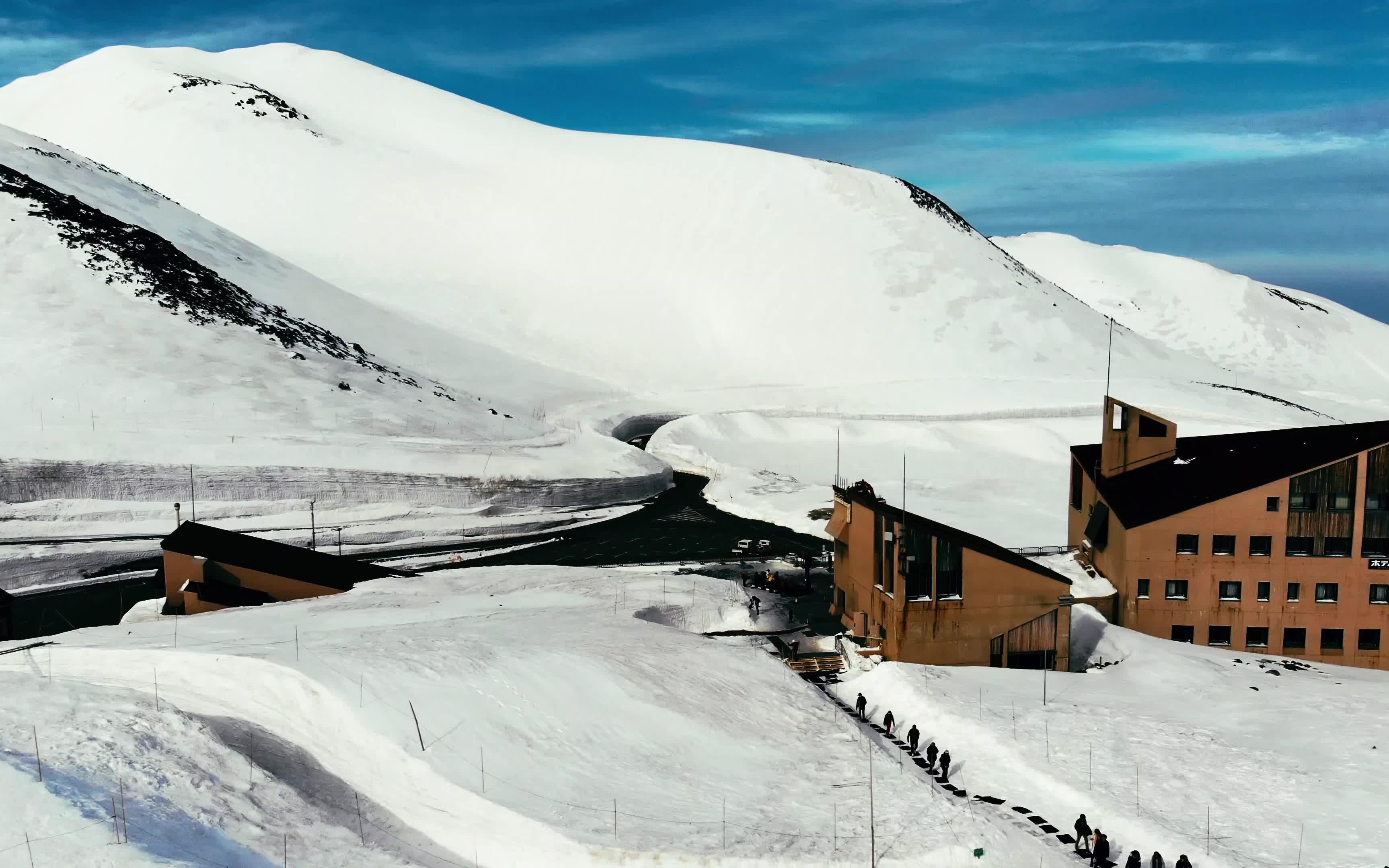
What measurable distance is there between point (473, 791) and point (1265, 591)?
1081 inches

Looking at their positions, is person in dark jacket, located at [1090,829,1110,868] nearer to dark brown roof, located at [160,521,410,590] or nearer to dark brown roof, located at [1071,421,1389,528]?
dark brown roof, located at [1071,421,1389,528]

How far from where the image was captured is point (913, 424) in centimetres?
8338

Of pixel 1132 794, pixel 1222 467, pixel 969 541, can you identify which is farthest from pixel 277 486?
pixel 1132 794

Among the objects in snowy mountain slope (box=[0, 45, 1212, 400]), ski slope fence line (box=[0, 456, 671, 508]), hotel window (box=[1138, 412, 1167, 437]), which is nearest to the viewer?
hotel window (box=[1138, 412, 1167, 437])

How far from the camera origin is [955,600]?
32.5 m

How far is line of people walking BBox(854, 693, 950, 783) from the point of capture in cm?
2431

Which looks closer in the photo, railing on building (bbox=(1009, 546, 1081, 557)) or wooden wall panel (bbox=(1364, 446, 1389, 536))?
wooden wall panel (bbox=(1364, 446, 1389, 536))

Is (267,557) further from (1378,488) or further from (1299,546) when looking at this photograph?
(1378,488)

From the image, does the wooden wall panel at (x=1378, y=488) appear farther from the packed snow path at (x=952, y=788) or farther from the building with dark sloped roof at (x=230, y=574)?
the building with dark sloped roof at (x=230, y=574)

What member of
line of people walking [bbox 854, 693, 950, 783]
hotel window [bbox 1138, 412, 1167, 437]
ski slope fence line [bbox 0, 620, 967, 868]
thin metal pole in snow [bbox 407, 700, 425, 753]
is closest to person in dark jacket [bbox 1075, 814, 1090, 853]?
ski slope fence line [bbox 0, 620, 967, 868]

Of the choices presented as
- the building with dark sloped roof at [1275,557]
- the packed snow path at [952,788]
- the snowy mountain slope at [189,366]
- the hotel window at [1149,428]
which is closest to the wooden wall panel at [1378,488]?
the building with dark sloped roof at [1275,557]

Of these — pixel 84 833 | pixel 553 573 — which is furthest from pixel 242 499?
pixel 84 833

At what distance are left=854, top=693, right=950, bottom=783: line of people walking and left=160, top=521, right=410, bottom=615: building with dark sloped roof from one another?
17.8 meters

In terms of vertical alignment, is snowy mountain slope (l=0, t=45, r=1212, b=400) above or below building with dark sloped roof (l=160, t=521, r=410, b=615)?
above
